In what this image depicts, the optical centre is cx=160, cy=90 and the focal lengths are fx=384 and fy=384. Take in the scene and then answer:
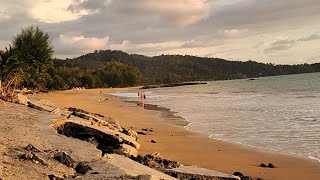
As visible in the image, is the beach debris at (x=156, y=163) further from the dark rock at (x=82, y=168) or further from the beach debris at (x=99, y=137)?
the dark rock at (x=82, y=168)

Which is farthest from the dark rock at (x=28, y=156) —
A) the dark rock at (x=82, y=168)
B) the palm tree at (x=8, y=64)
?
the palm tree at (x=8, y=64)

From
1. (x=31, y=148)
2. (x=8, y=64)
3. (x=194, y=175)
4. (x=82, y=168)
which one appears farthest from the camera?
(x=8, y=64)

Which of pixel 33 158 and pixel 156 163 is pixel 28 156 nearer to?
pixel 33 158

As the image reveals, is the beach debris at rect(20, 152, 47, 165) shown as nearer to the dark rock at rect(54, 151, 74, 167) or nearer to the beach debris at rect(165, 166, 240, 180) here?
the dark rock at rect(54, 151, 74, 167)

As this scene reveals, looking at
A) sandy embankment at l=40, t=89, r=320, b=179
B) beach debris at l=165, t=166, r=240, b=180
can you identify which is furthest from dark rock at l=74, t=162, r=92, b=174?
sandy embankment at l=40, t=89, r=320, b=179

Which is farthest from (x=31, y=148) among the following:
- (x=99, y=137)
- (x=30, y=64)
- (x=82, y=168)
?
(x=30, y=64)

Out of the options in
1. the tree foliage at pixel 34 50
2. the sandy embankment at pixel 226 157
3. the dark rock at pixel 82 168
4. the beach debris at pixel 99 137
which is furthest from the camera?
the tree foliage at pixel 34 50

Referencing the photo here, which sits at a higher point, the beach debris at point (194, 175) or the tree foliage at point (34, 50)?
the tree foliage at point (34, 50)

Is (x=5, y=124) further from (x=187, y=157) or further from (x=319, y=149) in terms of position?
(x=319, y=149)

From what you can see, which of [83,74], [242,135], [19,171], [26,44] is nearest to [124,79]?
[83,74]

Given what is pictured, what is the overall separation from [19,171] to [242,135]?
1095cm

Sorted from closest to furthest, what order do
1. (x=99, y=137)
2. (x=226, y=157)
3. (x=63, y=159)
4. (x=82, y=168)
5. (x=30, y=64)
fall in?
(x=82, y=168)
(x=63, y=159)
(x=99, y=137)
(x=226, y=157)
(x=30, y=64)

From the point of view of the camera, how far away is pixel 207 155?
11.3 m

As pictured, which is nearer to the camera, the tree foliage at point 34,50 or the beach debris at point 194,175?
the beach debris at point 194,175
